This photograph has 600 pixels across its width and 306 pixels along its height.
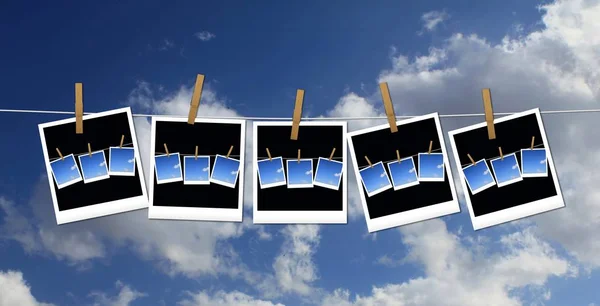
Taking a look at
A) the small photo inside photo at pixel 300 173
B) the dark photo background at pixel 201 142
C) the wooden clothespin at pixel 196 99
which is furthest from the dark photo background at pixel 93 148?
the small photo inside photo at pixel 300 173

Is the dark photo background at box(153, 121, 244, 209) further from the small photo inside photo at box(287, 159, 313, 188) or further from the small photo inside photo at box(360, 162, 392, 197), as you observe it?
the small photo inside photo at box(360, 162, 392, 197)

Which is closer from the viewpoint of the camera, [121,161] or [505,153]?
[121,161]

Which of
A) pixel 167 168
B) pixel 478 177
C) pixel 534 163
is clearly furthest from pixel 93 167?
pixel 534 163

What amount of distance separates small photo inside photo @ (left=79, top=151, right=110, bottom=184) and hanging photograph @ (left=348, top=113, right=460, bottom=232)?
226cm

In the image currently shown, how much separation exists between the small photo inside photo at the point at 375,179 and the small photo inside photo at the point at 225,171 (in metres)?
1.16

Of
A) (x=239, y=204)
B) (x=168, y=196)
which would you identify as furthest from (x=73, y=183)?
(x=239, y=204)

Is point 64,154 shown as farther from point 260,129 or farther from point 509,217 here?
point 509,217

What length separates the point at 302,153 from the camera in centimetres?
633

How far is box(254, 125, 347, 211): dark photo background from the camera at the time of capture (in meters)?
6.23

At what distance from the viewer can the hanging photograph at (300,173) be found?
20.4 ft

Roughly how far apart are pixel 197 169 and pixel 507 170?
2.85 meters

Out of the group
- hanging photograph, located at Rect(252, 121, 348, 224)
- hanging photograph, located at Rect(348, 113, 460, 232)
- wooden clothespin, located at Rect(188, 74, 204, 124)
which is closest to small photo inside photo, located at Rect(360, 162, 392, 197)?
hanging photograph, located at Rect(348, 113, 460, 232)

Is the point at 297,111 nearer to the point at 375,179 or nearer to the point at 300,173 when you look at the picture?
the point at 300,173

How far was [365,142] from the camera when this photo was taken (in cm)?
635
